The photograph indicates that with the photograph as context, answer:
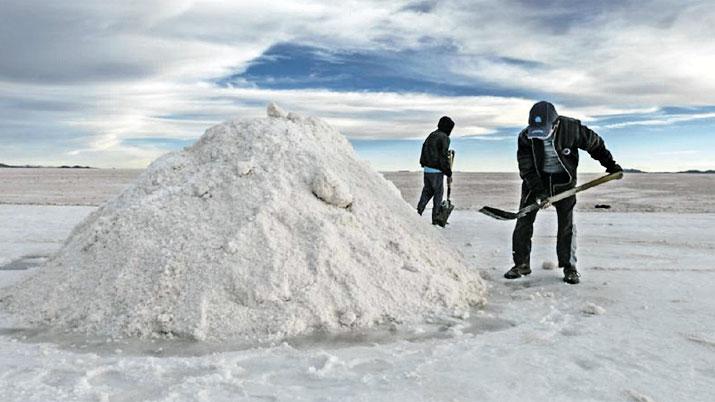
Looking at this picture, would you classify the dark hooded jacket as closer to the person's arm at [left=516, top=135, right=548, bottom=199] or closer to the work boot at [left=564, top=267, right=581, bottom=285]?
the person's arm at [left=516, top=135, right=548, bottom=199]

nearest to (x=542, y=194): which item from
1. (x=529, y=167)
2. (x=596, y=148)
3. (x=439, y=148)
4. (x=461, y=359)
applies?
→ (x=529, y=167)

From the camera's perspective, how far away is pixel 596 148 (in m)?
5.58

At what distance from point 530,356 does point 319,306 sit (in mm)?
1376

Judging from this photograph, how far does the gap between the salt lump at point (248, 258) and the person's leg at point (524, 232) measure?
0.70 metres

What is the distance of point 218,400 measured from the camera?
116 inches

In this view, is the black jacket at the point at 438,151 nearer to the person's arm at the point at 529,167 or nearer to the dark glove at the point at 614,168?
the person's arm at the point at 529,167

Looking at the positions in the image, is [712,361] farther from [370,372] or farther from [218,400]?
[218,400]

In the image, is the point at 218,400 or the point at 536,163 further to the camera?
the point at 536,163

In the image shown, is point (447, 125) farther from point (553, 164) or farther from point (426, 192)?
point (553, 164)

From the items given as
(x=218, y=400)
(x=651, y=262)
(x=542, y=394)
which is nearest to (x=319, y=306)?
(x=218, y=400)

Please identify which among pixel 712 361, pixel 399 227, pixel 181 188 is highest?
pixel 181 188

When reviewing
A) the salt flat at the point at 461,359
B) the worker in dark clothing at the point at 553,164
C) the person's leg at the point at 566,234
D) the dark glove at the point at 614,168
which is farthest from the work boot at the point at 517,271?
the dark glove at the point at 614,168

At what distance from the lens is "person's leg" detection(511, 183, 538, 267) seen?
18.9ft

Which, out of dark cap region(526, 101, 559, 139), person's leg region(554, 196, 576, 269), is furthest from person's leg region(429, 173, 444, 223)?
dark cap region(526, 101, 559, 139)
